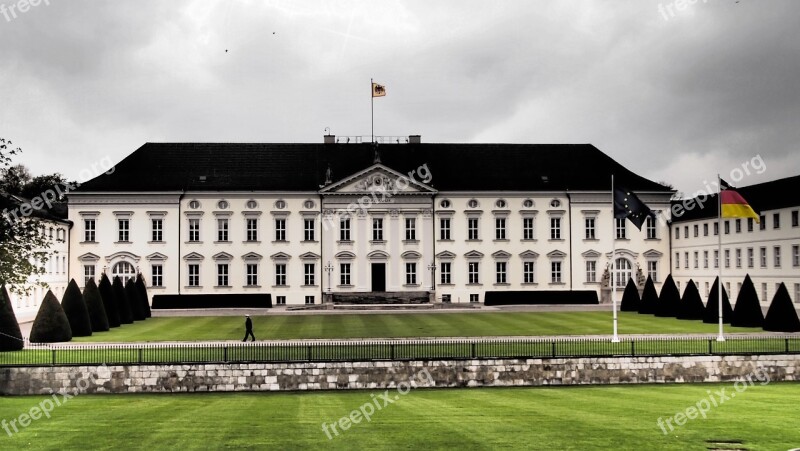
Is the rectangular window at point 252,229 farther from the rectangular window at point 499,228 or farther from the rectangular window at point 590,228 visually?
the rectangular window at point 590,228

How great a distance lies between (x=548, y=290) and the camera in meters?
69.2

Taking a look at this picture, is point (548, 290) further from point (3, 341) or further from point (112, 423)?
point (112, 423)

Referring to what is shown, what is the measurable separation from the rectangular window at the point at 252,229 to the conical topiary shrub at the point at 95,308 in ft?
79.0

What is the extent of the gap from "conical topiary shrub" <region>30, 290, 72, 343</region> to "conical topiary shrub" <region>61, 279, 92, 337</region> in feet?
9.23

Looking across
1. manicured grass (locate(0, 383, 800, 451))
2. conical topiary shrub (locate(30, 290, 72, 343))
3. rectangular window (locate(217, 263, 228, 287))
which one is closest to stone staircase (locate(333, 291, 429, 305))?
rectangular window (locate(217, 263, 228, 287))

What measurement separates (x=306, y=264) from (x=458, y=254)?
1210 centimetres

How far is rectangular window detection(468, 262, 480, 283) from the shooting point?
69.8 metres

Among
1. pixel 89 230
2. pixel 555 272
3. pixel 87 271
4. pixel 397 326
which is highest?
pixel 89 230

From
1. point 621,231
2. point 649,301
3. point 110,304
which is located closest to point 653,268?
point 621,231

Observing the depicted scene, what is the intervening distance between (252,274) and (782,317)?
40466mm

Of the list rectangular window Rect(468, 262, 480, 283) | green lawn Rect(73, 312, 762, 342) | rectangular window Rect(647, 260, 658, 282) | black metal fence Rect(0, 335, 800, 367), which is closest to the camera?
black metal fence Rect(0, 335, 800, 367)

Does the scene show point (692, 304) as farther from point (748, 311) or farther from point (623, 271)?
point (623, 271)

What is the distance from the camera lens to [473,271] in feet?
229

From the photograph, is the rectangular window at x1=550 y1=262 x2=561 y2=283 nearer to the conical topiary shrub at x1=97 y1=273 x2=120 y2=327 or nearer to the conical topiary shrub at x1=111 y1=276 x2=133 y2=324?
the conical topiary shrub at x1=111 y1=276 x2=133 y2=324
